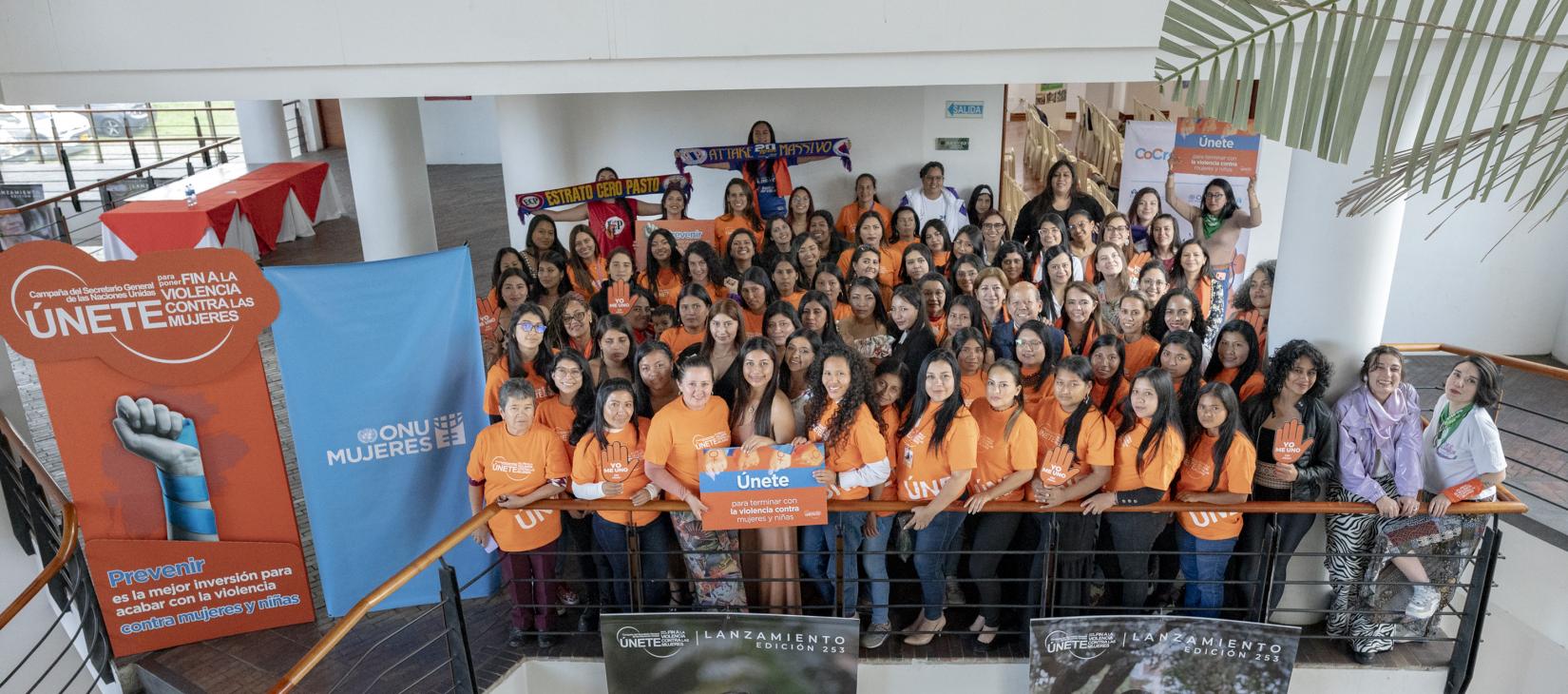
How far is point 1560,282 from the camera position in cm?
752

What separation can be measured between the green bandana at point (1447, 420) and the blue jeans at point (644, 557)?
330cm

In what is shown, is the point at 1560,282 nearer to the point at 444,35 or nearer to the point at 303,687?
the point at 444,35

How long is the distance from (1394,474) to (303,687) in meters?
4.76

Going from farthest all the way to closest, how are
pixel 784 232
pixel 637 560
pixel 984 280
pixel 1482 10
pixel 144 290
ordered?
pixel 784 232, pixel 984 280, pixel 637 560, pixel 144 290, pixel 1482 10

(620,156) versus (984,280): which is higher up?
(620,156)

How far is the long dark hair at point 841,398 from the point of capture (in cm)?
441

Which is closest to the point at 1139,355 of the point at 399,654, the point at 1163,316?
the point at 1163,316

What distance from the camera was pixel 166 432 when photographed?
4656mm

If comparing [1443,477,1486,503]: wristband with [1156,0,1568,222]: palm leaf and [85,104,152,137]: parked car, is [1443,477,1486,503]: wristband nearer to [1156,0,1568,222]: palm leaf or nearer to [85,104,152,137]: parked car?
[1156,0,1568,222]: palm leaf

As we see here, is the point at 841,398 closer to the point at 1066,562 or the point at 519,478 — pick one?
the point at 1066,562

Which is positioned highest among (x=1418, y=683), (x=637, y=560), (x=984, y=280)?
(x=984, y=280)

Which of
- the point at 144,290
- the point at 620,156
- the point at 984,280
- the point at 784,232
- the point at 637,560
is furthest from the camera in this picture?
the point at 620,156

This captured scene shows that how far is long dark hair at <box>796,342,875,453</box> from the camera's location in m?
4.41

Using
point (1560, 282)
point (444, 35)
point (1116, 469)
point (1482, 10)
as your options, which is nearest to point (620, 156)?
point (444, 35)
